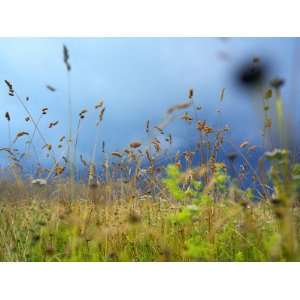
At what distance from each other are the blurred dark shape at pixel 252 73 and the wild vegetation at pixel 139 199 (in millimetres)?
84

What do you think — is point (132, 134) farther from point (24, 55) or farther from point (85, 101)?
point (24, 55)

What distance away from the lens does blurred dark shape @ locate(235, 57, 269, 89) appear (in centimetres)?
311

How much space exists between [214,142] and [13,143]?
138cm

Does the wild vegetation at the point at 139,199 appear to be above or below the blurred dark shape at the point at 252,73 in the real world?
below

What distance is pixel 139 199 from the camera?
3771 millimetres

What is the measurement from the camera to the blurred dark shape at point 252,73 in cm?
311

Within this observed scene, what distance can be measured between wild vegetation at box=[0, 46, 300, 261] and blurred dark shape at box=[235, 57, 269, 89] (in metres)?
0.08

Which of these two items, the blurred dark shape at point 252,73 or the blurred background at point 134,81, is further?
the blurred background at point 134,81
